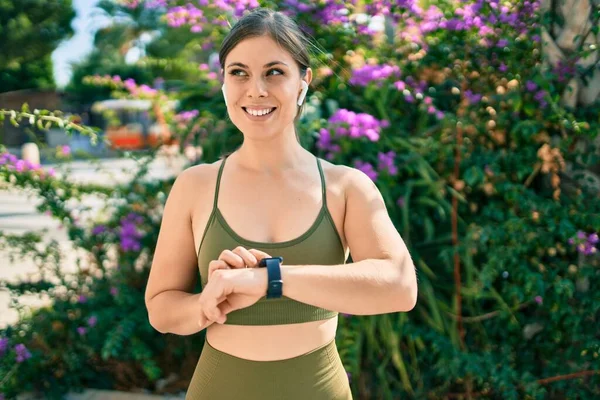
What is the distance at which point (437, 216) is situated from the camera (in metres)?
3.17

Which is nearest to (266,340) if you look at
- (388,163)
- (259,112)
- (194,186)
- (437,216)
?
(194,186)

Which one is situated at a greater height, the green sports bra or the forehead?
the forehead

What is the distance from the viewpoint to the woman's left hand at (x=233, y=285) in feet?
3.83

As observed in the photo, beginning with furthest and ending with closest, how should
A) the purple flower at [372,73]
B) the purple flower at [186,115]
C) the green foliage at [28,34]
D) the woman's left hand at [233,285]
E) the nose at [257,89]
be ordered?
the green foliage at [28,34] < the purple flower at [186,115] < the purple flower at [372,73] < the nose at [257,89] < the woman's left hand at [233,285]

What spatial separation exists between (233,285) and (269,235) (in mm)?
217

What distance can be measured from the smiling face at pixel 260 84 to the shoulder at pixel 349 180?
17 cm

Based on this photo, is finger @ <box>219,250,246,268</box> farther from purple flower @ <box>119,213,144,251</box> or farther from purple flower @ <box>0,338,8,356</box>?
purple flower @ <box>0,338,8,356</box>

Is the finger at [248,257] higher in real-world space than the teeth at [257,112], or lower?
lower

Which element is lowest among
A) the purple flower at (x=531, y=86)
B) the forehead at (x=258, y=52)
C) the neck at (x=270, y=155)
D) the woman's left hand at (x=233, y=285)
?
the woman's left hand at (x=233, y=285)

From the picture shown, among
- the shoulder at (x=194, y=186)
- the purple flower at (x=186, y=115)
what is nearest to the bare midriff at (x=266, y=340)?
the shoulder at (x=194, y=186)

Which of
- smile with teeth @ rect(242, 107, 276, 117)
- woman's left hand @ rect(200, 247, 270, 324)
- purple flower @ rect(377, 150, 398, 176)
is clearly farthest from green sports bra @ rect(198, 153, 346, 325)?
purple flower @ rect(377, 150, 398, 176)

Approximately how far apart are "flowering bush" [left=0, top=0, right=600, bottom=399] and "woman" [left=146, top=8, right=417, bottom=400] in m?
1.29

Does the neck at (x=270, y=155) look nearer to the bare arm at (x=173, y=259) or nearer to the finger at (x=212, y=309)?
the bare arm at (x=173, y=259)

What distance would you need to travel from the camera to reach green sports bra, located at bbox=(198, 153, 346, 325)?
1.33 metres
